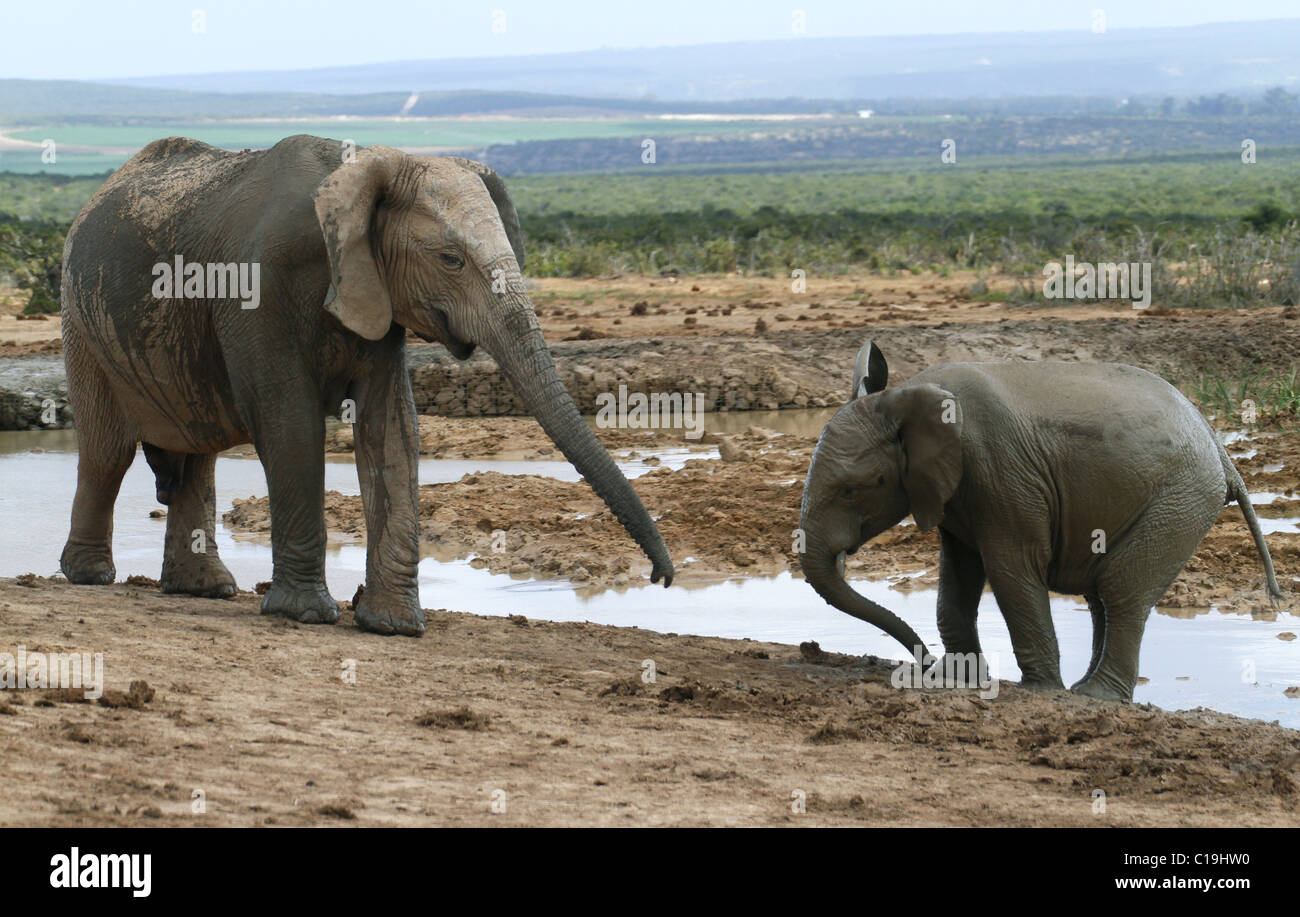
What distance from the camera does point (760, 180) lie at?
102 m

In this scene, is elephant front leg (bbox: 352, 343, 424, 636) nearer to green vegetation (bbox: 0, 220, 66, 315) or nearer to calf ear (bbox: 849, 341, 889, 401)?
calf ear (bbox: 849, 341, 889, 401)

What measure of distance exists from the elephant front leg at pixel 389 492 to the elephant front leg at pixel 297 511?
22 centimetres

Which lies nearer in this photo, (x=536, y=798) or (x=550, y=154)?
(x=536, y=798)

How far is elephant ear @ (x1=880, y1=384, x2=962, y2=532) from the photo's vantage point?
7094 millimetres

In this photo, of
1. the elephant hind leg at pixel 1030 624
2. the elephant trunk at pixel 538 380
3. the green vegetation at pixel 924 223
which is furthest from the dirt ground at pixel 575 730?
the green vegetation at pixel 924 223

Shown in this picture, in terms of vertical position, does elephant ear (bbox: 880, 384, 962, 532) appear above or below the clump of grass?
above

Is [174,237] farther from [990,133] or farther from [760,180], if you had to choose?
[990,133]

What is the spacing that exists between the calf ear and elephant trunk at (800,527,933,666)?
733 millimetres

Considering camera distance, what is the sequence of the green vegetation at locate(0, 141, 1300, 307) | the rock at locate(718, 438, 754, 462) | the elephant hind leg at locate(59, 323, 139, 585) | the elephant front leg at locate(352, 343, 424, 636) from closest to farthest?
the elephant front leg at locate(352, 343, 424, 636), the elephant hind leg at locate(59, 323, 139, 585), the rock at locate(718, 438, 754, 462), the green vegetation at locate(0, 141, 1300, 307)

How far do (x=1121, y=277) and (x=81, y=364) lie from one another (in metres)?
18.1

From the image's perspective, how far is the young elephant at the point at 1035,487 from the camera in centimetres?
720

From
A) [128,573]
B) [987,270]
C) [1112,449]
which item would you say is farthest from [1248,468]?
[987,270]

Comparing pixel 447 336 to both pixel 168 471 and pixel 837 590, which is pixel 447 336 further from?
pixel 168 471

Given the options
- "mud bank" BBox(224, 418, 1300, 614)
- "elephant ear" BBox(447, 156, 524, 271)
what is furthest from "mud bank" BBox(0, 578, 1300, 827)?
"mud bank" BBox(224, 418, 1300, 614)
